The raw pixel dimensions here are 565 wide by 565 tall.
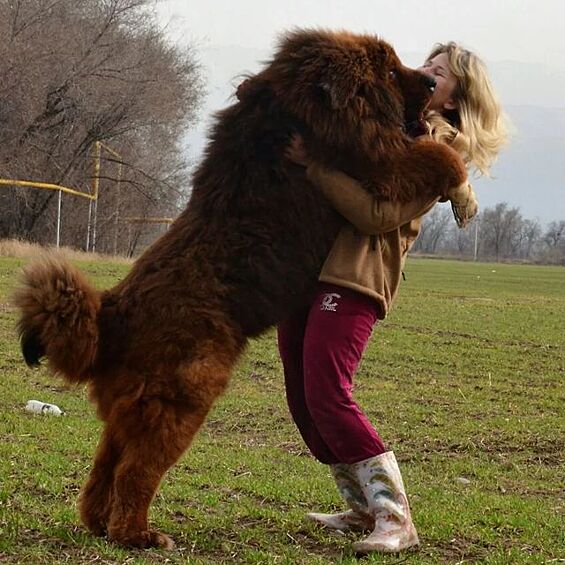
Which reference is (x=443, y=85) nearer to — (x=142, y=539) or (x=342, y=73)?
(x=342, y=73)

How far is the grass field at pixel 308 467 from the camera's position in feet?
13.8

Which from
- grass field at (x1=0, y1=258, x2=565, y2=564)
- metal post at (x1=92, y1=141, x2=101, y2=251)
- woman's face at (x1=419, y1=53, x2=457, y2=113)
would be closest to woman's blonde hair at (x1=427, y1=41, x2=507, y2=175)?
woman's face at (x1=419, y1=53, x2=457, y2=113)

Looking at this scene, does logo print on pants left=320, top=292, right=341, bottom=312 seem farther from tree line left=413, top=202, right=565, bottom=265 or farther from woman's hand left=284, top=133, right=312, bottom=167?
tree line left=413, top=202, right=565, bottom=265

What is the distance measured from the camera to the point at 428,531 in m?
4.65

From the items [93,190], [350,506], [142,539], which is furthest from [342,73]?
[93,190]

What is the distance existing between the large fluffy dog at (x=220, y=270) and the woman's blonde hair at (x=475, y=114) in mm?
407

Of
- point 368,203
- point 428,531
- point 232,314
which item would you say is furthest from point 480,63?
point 428,531

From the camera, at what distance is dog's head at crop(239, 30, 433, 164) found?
4.01m

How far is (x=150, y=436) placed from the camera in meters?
3.80

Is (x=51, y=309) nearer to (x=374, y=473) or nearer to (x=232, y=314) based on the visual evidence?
(x=232, y=314)

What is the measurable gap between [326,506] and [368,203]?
205 cm

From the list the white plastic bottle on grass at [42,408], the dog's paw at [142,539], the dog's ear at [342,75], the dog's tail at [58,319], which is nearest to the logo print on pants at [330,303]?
the dog's ear at [342,75]

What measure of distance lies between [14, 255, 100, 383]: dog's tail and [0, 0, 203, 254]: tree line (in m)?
28.6

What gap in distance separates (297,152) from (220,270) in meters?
0.63
